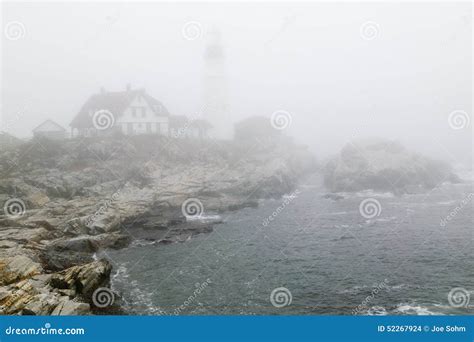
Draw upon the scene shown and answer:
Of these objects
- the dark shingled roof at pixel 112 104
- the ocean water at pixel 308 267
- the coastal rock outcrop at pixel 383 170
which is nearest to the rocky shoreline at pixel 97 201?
the ocean water at pixel 308 267

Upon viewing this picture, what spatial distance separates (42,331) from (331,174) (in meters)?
63.6

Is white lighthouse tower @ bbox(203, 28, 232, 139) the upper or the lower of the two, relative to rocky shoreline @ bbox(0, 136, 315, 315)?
upper

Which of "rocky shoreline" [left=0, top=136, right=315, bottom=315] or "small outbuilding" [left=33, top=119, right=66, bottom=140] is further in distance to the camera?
"small outbuilding" [left=33, top=119, right=66, bottom=140]

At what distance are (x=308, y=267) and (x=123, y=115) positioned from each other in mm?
47371

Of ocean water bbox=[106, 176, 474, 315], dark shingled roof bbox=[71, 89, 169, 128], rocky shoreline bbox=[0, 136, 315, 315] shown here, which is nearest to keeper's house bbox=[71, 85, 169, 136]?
dark shingled roof bbox=[71, 89, 169, 128]

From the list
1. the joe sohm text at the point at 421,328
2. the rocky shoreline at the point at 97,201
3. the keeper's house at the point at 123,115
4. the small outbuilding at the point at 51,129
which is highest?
the keeper's house at the point at 123,115

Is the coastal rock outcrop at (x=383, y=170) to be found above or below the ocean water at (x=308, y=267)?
above

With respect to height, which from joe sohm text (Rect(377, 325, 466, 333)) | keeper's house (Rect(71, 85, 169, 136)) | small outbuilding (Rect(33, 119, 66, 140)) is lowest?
joe sohm text (Rect(377, 325, 466, 333))

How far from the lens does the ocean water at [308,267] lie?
2120 cm

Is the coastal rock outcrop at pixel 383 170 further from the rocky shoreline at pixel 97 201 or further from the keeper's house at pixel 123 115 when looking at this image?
the keeper's house at pixel 123 115

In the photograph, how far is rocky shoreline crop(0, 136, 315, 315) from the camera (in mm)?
20391

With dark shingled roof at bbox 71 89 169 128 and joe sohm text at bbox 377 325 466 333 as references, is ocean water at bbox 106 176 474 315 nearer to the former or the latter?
joe sohm text at bbox 377 325 466 333

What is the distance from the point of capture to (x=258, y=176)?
58656mm

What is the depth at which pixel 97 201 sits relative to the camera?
40281 millimetres
